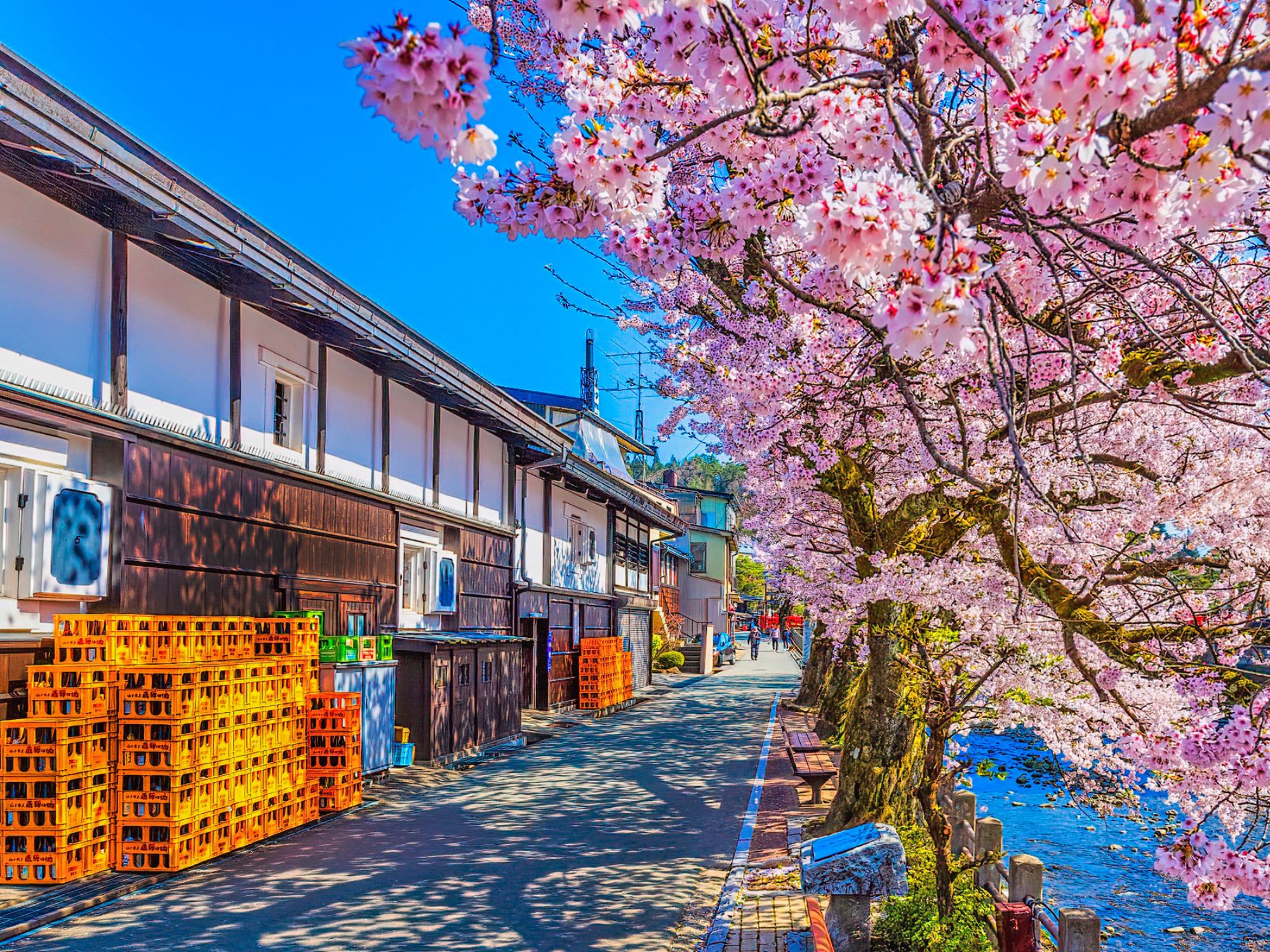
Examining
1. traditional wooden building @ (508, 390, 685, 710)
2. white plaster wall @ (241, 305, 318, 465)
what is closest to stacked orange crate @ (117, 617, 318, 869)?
white plaster wall @ (241, 305, 318, 465)

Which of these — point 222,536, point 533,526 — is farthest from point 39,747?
point 533,526

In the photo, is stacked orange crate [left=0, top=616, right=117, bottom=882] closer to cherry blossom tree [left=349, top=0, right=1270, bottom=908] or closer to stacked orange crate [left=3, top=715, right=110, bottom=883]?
stacked orange crate [left=3, top=715, right=110, bottom=883]

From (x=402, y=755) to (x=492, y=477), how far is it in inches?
290

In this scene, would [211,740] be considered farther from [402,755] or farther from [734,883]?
[402,755]

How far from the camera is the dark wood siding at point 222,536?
9508 millimetres

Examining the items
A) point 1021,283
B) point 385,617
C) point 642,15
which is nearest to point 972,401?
point 1021,283

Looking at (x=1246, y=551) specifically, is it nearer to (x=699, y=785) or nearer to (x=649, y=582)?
(x=699, y=785)

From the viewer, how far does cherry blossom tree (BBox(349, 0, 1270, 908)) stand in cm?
295

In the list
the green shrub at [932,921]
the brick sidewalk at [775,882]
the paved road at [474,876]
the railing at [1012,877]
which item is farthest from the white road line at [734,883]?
the railing at [1012,877]

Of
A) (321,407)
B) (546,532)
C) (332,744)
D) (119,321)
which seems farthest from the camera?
(546,532)

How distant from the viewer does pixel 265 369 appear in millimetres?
11938

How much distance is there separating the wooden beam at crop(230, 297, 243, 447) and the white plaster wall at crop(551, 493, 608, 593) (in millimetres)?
13076

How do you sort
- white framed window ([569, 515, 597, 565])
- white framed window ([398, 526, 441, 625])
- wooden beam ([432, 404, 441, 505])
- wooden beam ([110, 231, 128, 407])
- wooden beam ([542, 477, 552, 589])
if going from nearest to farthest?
wooden beam ([110, 231, 128, 407]) < white framed window ([398, 526, 441, 625]) < wooden beam ([432, 404, 441, 505]) < wooden beam ([542, 477, 552, 589]) < white framed window ([569, 515, 597, 565])

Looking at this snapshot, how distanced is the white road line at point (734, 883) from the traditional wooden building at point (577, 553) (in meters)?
8.13
